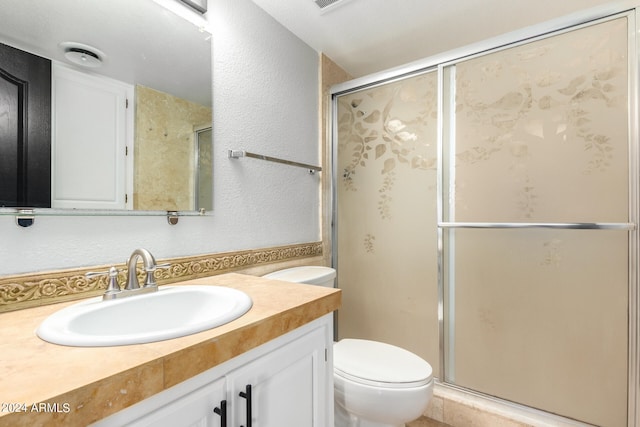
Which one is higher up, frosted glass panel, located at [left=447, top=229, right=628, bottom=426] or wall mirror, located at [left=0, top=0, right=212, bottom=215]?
wall mirror, located at [left=0, top=0, right=212, bottom=215]

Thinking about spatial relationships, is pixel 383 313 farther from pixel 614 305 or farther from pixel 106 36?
pixel 106 36

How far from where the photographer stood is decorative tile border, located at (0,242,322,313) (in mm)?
845

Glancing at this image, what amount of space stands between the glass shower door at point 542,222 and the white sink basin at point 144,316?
124 centimetres

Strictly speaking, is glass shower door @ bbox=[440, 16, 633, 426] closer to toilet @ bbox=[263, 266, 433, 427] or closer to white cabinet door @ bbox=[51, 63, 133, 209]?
toilet @ bbox=[263, 266, 433, 427]

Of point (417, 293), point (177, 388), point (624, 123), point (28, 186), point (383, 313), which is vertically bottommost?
point (383, 313)

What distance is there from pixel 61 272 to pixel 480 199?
173cm

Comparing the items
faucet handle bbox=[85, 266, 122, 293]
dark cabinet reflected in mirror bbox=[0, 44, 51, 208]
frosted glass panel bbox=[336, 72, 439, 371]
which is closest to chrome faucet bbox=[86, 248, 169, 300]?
faucet handle bbox=[85, 266, 122, 293]

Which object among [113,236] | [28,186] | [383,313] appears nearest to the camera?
[28,186]

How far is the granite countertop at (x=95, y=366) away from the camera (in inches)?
17.2

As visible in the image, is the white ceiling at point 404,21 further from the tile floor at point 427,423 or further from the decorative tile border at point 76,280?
the tile floor at point 427,423

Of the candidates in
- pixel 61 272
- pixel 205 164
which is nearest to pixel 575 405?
pixel 205 164

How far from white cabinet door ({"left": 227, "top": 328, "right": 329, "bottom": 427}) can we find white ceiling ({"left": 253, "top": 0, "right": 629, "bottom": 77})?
5.35 feet

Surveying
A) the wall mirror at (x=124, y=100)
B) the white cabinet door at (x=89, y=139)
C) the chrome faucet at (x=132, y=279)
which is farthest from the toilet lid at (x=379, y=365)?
the white cabinet door at (x=89, y=139)

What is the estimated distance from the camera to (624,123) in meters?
1.29
